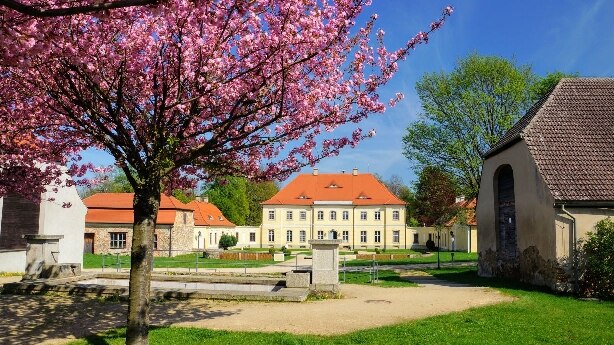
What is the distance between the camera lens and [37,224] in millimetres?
24766

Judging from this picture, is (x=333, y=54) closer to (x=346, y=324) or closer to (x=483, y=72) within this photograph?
(x=346, y=324)

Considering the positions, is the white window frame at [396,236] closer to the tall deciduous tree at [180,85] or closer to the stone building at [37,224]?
the stone building at [37,224]

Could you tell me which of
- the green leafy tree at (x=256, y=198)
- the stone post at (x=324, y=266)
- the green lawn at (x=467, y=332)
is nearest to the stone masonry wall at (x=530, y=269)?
the green lawn at (x=467, y=332)

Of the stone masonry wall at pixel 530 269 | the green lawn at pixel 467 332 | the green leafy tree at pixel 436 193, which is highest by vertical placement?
the green leafy tree at pixel 436 193

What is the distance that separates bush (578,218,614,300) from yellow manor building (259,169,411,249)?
143 feet

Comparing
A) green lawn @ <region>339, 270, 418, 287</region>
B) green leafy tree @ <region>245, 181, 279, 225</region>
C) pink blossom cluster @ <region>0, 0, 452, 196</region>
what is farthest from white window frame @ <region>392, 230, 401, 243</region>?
pink blossom cluster @ <region>0, 0, 452, 196</region>

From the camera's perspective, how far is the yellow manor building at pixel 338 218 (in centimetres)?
5828

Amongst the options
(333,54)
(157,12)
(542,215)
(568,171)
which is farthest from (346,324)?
(568,171)

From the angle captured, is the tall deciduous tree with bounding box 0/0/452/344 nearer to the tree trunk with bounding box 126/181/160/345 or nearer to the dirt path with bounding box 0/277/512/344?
the tree trunk with bounding box 126/181/160/345

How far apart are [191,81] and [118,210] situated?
39.1 meters

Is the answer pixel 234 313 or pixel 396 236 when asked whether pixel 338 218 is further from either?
pixel 234 313

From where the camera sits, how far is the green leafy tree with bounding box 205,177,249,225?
68.6 meters

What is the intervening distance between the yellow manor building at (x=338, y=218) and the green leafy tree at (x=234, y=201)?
9.90 metres

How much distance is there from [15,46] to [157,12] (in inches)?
76.0
